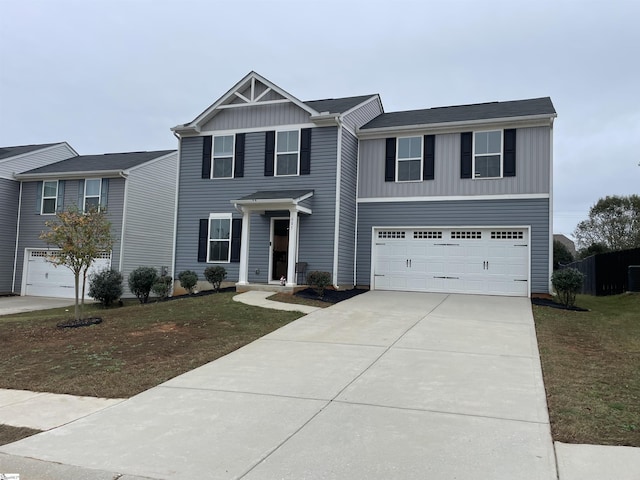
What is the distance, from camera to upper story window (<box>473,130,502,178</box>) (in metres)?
15.2

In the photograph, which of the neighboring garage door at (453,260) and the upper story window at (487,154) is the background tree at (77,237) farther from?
the upper story window at (487,154)

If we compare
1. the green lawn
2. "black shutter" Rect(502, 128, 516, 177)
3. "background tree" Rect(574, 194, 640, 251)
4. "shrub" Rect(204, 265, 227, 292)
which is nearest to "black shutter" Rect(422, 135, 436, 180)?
"black shutter" Rect(502, 128, 516, 177)

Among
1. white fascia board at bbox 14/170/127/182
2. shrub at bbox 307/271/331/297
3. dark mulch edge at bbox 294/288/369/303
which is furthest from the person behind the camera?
white fascia board at bbox 14/170/127/182

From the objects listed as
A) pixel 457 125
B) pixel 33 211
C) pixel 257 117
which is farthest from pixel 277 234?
pixel 33 211

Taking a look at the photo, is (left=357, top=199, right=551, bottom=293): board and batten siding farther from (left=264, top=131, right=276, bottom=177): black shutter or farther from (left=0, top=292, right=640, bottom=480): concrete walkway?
(left=0, top=292, right=640, bottom=480): concrete walkway

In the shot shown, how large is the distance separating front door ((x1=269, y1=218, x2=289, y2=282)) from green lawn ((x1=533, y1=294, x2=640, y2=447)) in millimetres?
8260

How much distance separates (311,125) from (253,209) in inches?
133

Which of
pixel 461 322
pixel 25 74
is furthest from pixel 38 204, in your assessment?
pixel 461 322

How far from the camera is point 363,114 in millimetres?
17516

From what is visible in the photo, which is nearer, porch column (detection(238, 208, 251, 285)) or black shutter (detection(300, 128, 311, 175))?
porch column (detection(238, 208, 251, 285))

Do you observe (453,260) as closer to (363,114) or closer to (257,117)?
(363,114)

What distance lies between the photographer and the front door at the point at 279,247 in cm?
1622

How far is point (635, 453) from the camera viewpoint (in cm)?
390

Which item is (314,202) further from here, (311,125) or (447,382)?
(447,382)
